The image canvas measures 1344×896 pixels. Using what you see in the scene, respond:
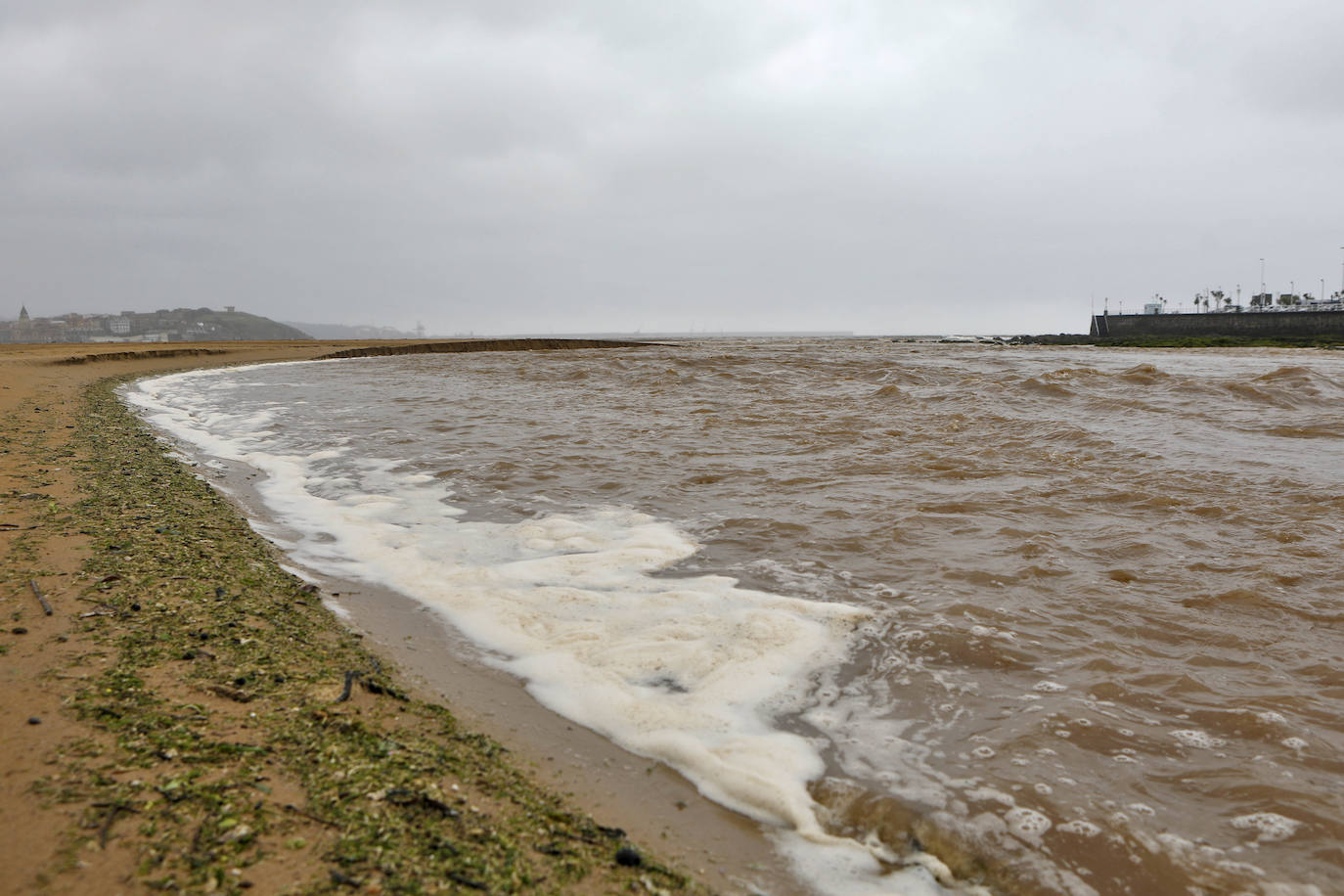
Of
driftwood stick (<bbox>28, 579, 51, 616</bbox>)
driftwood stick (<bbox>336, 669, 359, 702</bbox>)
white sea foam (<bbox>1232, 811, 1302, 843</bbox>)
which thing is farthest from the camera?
driftwood stick (<bbox>28, 579, 51, 616</bbox>)

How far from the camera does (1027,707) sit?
3160mm

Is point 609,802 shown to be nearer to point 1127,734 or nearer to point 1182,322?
point 1127,734

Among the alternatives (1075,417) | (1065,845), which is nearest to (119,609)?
(1065,845)

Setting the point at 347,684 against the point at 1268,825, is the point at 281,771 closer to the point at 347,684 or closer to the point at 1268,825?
the point at 347,684

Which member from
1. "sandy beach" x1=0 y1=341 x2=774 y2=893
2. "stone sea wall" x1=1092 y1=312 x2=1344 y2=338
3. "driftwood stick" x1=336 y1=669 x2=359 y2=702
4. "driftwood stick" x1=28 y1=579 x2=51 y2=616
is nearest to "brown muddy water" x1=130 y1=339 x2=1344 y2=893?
"sandy beach" x1=0 y1=341 x2=774 y2=893

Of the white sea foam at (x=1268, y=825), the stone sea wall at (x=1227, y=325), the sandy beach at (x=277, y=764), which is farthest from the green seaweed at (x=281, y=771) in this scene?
the stone sea wall at (x=1227, y=325)

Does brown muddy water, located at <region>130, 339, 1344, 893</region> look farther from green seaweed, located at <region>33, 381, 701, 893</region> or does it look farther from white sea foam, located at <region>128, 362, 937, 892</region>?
green seaweed, located at <region>33, 381, 701, 893</region>

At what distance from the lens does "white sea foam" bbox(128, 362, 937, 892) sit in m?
2.73

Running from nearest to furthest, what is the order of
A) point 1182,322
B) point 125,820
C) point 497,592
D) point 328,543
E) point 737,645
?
point 125,820 < point 737,645 < point 497,592 < point 328,543 < point 1182,322

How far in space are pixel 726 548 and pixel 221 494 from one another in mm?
4646

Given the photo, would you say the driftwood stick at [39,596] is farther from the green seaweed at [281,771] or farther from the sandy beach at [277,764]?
the green seaweed at [281,771]

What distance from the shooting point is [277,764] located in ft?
7.26

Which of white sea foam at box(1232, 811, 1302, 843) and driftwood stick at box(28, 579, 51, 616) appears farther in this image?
driftwood stick at box(28, 579, 51, 616)

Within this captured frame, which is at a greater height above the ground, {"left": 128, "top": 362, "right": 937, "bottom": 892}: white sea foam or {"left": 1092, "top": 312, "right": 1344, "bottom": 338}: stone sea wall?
{"left": 1092, "top": 312, "right": 1344, "bottom": 338}: stone sea wall
